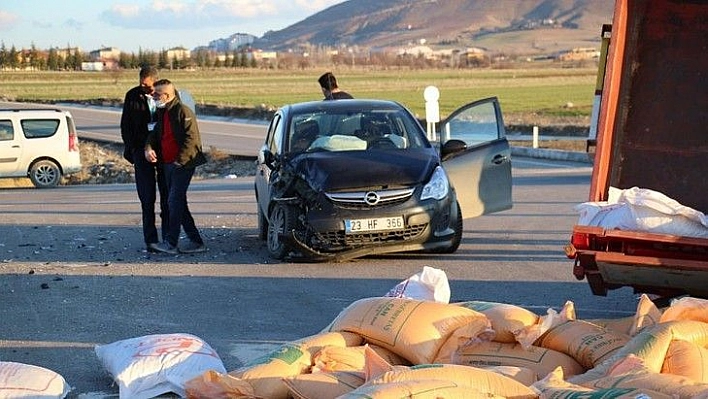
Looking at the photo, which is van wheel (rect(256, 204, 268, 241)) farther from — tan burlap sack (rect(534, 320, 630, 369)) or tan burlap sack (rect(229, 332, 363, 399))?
tan burlap sack (rect(534, 320, 630, 369))

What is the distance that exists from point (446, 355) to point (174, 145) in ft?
21.3

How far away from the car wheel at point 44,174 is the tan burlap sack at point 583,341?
21249mm

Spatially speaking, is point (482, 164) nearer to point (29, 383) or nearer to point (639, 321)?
point (639, 321)

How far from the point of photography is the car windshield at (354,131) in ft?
40.0

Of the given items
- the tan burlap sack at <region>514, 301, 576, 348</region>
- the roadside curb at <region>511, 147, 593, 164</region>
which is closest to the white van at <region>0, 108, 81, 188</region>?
the roadside curb at <region>511, 147, 593, 164</region>

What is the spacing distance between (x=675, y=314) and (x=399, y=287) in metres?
1.76

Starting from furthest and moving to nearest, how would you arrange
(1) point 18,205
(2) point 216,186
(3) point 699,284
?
(2) point 216,186
(1) point 18,205
(3) point 699,284

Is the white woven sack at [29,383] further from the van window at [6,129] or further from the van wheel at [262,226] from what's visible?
the van window at [6,129]

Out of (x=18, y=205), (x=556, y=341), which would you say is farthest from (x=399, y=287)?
(x=18, y=205)

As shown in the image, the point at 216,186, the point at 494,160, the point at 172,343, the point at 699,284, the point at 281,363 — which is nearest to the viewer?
the point at 281,363

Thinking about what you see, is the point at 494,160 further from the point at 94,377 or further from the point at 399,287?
the point at 94,377

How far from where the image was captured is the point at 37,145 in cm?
2594

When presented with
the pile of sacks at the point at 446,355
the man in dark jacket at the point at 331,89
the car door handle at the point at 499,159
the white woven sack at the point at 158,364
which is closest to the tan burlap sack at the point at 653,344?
the pile of sacks at the point at 446,355

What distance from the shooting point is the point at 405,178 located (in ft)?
37.6
